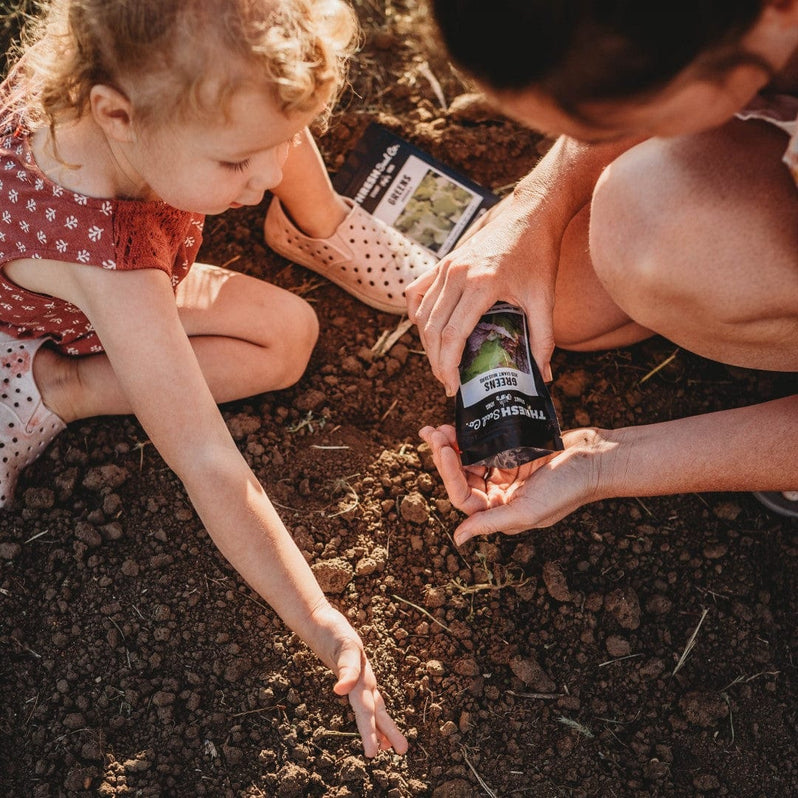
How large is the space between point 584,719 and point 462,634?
0.28m

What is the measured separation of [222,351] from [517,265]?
2.23ft

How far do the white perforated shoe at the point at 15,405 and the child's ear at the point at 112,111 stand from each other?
646mm

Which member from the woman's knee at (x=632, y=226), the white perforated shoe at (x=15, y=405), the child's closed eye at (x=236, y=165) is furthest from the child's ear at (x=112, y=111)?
the woman's knee at (x=632, y=226)

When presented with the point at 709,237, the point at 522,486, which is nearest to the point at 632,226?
the point at 709,237

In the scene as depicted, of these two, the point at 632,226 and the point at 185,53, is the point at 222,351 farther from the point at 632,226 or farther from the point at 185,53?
the point at 632,226

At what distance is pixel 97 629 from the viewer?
163 centimetres

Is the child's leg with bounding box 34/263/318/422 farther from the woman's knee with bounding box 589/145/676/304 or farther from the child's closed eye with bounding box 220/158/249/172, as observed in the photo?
the woman's knee with bounding box 589/145/676/304

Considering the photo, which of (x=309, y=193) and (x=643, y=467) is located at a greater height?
(x=309, y=193)

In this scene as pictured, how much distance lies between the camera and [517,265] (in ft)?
5.07

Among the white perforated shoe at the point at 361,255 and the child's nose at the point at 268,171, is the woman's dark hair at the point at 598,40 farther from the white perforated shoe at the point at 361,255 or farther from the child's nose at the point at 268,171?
the white perforated shoe at the point at 361,255

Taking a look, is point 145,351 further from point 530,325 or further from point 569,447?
point 569,447

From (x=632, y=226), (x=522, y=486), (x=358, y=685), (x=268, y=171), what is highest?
(x=268, y=171)

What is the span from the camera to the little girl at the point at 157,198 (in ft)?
3.88

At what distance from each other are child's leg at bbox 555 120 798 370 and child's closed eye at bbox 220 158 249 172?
1.99ft
